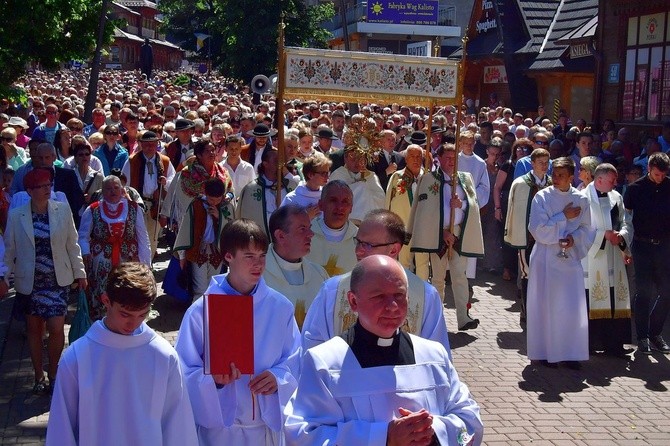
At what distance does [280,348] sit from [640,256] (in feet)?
20.2

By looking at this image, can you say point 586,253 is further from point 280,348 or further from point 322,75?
point 280,348

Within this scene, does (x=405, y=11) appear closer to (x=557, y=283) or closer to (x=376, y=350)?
(x=557, y=283)

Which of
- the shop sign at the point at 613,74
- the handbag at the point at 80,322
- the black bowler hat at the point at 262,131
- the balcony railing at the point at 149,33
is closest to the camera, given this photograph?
the handbag at the point at 80,322

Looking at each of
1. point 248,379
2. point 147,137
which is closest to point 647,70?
point 147,137

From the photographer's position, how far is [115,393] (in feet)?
14.4

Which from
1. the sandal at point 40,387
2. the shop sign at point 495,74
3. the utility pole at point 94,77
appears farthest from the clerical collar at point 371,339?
the shop sign at point 495,74

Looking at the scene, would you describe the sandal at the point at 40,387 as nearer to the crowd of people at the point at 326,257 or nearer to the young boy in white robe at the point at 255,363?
the crowd of people at the point at 326,257

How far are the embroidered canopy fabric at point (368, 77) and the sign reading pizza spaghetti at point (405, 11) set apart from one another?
49610 millimetres

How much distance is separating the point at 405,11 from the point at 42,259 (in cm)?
5239

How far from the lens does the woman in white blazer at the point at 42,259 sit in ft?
25.8

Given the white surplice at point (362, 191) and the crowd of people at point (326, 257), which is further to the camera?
the white surplice at point (362, 191)

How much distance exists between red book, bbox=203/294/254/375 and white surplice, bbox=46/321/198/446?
0.62 ft

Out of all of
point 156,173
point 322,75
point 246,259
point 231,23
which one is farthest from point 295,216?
point 231,23

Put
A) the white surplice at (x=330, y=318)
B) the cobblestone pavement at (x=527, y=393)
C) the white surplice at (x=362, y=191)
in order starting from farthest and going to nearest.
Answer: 1. the white surplice at (x=362, y=191)
2. the cobblestone pavement at (x=527, y=393)
3. the white surplice at (x=330, y=318)
